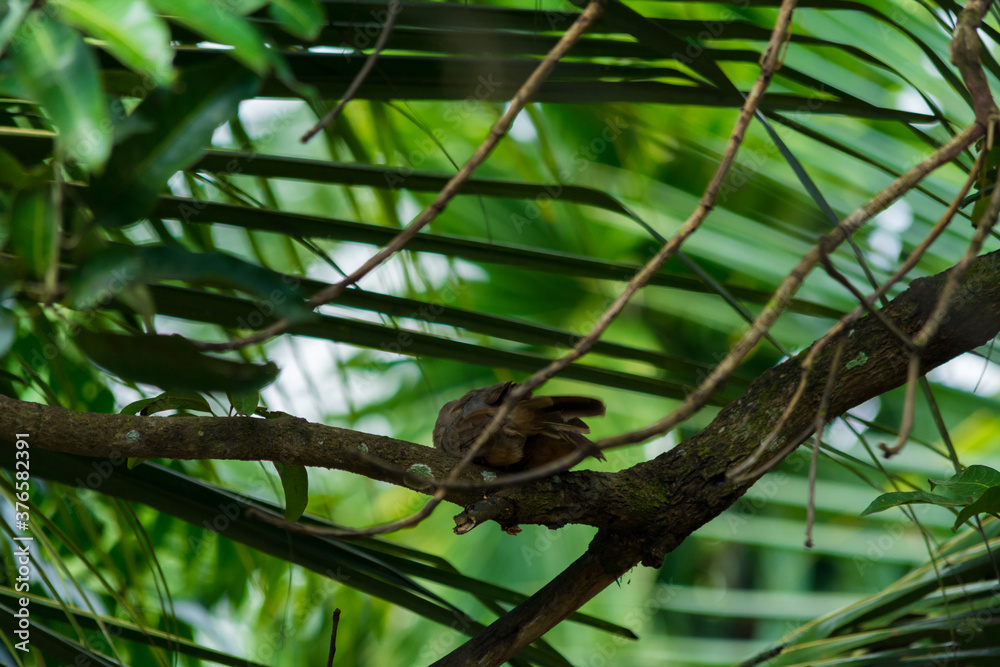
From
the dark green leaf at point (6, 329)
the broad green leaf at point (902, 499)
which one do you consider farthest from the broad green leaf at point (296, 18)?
the broad green leaf at point (902, 499)

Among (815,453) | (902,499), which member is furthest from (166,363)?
(902,499)

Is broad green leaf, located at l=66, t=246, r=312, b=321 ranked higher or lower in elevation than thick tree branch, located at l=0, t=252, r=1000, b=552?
lower

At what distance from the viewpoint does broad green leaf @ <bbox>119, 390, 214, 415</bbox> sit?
0.47 metres

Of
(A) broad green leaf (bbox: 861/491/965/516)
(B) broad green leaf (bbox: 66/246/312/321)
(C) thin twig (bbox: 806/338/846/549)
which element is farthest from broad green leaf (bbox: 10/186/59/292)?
(A) broad green leaf (bbox: 861/491/965/516)

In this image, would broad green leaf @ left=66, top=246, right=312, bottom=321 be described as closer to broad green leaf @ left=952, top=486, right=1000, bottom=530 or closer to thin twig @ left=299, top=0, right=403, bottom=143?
thin twig @ left=299, top=0, right=403, bottom=143

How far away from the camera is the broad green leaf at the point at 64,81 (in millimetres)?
224

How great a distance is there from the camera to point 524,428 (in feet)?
1.68

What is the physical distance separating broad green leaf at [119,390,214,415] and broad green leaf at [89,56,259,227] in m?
0.21

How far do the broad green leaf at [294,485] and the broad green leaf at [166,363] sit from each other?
0.21m

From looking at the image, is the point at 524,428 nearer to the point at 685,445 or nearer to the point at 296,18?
the point at 685,445

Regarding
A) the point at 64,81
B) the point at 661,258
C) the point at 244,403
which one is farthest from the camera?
the point at 244,403

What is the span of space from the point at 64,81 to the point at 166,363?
0.33 feet

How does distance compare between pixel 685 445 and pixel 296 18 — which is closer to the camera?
pixel 296 18

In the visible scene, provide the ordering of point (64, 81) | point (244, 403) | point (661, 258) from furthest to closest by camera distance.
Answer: point (244, 403), point (661, 258), point (64, 81)
